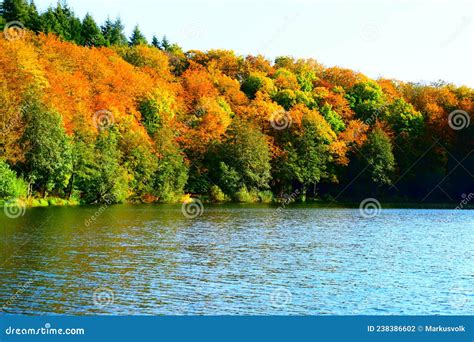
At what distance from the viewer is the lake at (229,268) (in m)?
22.3

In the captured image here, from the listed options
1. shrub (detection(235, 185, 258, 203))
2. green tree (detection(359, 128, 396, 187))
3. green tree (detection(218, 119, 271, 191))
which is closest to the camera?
shrub (detection(235, 185, 258, 203))

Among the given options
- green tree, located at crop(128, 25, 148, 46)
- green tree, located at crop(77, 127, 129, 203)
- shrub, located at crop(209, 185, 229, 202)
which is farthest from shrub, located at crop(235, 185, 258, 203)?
green tree, located at crop(128, 25, 148, 46)

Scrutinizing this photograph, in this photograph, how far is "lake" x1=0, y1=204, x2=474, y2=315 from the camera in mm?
22344

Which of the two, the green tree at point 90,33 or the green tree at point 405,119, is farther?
the green tree at point 90,33

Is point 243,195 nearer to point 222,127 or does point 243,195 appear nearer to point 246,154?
point 246,154

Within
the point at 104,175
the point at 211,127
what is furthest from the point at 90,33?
the point at 104,175

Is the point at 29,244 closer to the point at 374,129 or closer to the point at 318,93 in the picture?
the point at 374,129

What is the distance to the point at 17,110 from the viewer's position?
62.8 m

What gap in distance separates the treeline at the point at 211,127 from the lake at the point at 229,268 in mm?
20444

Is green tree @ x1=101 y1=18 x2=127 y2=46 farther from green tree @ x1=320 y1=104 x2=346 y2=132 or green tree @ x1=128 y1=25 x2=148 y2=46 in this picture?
green tree @ x1=320 y1=104 x2=346 y2=132

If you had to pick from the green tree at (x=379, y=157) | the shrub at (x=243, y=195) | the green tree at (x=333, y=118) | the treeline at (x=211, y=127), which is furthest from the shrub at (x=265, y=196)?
the green tree at (x=333, y=118)

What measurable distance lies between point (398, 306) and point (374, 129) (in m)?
73.6

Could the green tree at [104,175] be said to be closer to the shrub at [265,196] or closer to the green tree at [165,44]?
the shrub at [265,196]

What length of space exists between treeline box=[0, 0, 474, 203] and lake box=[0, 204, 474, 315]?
805 inches
